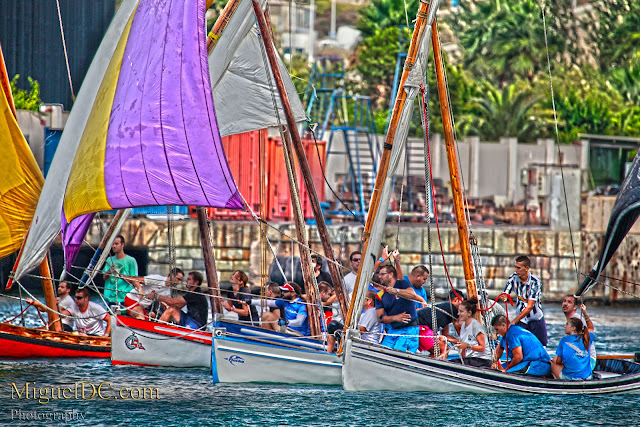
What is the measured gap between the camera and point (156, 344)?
20.8m

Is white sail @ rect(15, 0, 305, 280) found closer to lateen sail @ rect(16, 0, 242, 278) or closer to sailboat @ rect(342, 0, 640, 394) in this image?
lateen sail @ rect(16, 0, 242, 278)

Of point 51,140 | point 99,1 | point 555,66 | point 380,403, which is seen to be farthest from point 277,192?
point 555,66

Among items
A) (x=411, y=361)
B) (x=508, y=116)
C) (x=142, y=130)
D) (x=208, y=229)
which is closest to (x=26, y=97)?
(x=208, y=229)

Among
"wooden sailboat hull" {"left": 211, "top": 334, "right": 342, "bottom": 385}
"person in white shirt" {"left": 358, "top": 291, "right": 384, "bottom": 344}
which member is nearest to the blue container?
"wooden sailboat hull" {"left": 211, "top": 334, "right": 342, "bottom": 385}

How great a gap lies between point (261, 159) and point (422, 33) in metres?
4.95

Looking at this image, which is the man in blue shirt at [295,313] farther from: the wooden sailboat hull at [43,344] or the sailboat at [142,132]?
the sailboat at [142,132]

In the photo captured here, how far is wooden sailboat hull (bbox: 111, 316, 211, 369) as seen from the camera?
20.6m

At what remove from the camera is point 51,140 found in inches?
1361

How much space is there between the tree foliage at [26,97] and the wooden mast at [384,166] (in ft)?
71.6

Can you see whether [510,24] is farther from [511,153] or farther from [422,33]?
[422,33]

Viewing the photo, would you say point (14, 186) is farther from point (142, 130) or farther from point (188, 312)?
point (188, 312)

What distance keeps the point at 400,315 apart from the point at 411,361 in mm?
1123

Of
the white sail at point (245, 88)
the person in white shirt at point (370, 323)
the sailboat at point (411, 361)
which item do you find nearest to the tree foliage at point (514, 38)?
the white sail at point (245, 88)

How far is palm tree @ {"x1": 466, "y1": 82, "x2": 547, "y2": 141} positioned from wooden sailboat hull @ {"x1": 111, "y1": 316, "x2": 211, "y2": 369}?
127 ft
